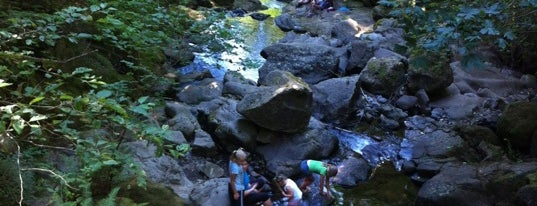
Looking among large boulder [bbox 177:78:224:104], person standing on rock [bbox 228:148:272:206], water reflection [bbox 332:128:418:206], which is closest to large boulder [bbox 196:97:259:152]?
large boulder [bbox 177:78:224:104]

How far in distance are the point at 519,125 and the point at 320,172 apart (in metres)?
4.59

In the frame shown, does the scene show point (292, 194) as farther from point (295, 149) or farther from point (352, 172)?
point (352, 172)

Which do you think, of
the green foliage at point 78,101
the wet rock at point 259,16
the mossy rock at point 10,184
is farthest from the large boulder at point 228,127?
the wet rock at point 259,16

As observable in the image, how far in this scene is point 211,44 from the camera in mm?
10227

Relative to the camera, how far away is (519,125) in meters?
8.88

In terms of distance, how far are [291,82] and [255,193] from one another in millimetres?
2830

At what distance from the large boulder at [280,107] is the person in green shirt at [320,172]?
41.5 inches

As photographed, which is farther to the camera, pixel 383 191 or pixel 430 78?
pixel 430 78

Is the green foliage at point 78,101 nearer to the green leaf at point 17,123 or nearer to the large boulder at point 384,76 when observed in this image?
the green leaf at point 17,123

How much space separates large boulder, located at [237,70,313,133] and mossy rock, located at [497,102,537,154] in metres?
4.24

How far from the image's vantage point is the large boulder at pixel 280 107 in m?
8.25

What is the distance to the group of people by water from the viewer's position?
6418 millimetres

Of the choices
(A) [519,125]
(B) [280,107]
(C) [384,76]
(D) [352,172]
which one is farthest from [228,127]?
(A) [519,125]

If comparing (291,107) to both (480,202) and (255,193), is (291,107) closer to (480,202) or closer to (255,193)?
(255,193)
